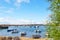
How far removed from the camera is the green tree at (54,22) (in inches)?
370

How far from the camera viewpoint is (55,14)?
9555 mm

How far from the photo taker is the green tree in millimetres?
9406

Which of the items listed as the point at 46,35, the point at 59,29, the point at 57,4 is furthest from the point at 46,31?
the point at 57,4

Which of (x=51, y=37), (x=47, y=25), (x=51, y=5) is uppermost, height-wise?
(x=51, y=5)

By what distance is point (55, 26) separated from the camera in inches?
374

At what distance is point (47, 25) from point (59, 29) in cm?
77

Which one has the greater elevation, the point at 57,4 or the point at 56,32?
the point at 57,4

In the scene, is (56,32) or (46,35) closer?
(56,32)

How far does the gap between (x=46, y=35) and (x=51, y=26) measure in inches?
25.2

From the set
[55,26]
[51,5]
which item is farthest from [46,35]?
[51,5]

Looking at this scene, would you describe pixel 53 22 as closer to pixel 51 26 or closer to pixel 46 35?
pixel 51 26

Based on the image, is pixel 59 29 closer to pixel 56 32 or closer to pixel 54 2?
pixel 56 32

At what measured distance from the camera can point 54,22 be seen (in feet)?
31.5

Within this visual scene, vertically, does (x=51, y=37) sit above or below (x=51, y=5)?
below
